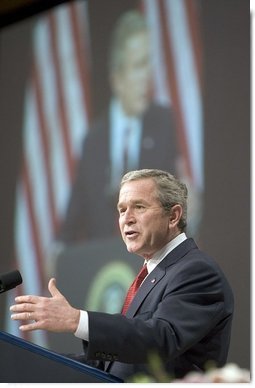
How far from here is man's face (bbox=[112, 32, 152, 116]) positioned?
482 cm

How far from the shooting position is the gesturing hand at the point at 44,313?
2143 mm

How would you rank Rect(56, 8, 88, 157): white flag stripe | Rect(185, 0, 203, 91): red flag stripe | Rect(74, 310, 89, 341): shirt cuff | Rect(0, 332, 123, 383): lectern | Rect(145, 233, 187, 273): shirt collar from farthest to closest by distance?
Rect(56, 8, 88, 157): white flag stripe, Rect(185, 0, 203, 91): red flag stripe, Rect(145, 233, 187, 273): shirt collar, Rect(74, 310, 89, 341): shirt cuff, Rect(0, 332, 123, 383): lectern

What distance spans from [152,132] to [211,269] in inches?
84.6

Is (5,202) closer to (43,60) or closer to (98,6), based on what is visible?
(43,60)

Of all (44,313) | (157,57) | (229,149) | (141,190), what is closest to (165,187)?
(141,190)

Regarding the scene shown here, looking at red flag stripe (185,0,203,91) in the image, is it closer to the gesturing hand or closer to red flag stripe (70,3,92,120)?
red flag stripe (70,3,92,120)

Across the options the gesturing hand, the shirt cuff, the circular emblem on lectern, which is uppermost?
the gesturing hand

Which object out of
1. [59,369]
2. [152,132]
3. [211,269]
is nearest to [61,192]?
[152,132]

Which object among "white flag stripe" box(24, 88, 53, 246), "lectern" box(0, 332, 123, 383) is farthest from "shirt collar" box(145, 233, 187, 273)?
"white flag stripe" box(24, 88, 53, 246)

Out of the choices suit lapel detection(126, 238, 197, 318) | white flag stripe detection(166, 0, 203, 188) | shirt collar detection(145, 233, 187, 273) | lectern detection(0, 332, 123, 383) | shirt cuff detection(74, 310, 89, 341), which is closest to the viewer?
lectern detection(0, 332, 123, 383)

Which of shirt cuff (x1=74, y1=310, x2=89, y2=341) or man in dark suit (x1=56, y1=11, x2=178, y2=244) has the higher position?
man in dark suit (x1=56, y1=11, x2=178, y2=244)

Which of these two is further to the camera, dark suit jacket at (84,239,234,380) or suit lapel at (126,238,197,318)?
suit lapel at (126,238,197,318)

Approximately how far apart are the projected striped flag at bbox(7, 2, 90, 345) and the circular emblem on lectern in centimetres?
44

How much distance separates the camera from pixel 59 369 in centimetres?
211
